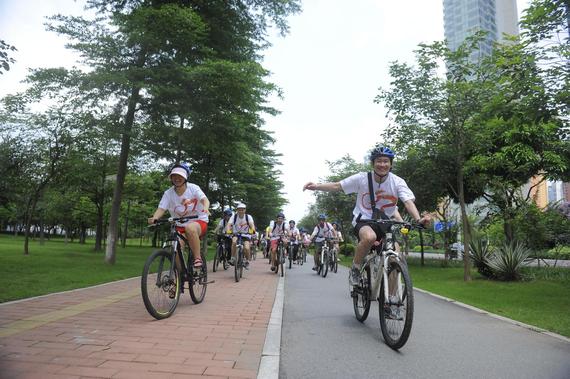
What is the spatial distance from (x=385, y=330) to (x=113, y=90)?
1121 centimetres

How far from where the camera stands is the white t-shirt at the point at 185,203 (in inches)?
245

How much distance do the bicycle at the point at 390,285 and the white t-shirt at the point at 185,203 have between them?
2.44 metres

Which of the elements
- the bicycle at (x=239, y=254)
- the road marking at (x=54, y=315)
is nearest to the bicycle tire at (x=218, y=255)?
the bicycle at (x=239, y=254)

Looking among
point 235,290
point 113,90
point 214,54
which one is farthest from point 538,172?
point 113,90

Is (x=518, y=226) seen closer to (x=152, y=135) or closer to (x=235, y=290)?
(x=235, y=290)

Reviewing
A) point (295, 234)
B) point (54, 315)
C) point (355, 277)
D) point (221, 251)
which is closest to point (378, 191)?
point (355, 277)

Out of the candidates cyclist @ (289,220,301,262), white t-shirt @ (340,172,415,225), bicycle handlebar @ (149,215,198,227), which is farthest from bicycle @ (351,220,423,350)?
cyclist @ (289,220,301,262)

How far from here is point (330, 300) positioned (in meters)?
8.02

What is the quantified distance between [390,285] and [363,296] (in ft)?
3.29

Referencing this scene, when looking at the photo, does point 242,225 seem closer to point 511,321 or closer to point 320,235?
point 320,235

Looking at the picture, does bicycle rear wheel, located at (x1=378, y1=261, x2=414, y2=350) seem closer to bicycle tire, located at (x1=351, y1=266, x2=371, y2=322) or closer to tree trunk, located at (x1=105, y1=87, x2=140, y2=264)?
bicycle tire, located at (x1=351, y1=266, x2=371, y2=322)

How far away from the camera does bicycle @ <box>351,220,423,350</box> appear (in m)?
4.24

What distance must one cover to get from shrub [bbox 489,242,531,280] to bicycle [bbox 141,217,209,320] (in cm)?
910

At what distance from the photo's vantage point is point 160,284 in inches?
212
